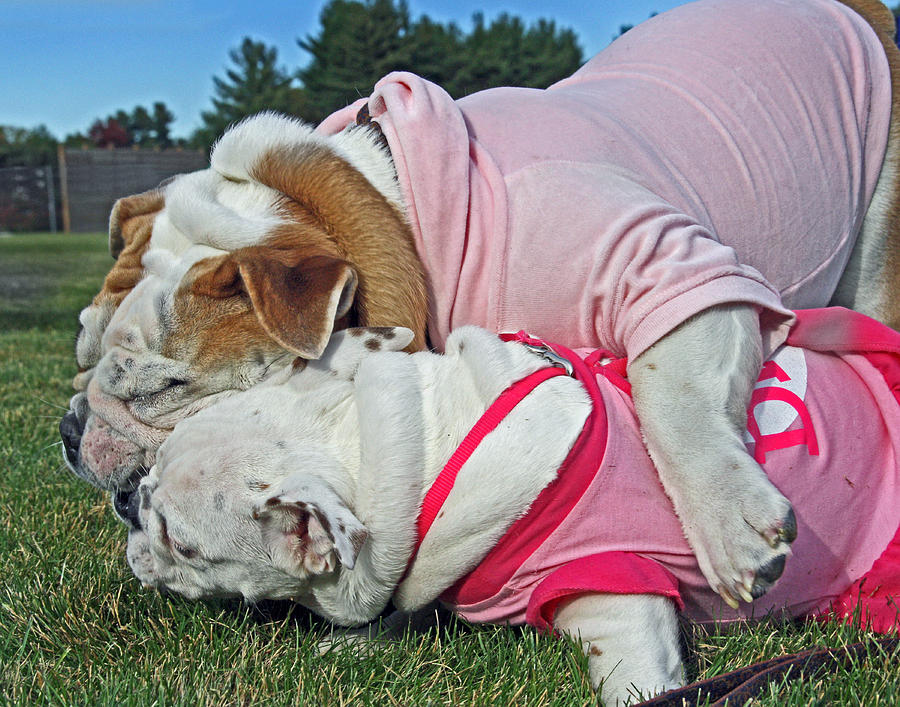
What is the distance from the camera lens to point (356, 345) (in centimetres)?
249

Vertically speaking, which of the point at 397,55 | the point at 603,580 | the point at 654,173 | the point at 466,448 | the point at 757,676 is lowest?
the point at 757,676

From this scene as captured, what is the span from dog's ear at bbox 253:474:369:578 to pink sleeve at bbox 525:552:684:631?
16.2 inches

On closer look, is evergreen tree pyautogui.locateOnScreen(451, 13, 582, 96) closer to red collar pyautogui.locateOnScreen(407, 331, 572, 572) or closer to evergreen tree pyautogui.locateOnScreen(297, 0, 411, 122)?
evergreen tree pyautogui.locateOnScreen(297, 0, 411, 122)

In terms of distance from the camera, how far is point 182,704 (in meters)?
2.03

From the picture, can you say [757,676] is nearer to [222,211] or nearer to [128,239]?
[222,211]

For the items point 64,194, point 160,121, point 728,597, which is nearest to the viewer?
point 728,597

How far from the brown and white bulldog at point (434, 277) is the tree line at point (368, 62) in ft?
122

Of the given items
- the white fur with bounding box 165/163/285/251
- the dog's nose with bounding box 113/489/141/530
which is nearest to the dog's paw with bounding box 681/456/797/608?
the dog's nose with bounding box 113/489/141/530

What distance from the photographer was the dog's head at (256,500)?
209cm

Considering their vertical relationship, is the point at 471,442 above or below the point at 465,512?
above

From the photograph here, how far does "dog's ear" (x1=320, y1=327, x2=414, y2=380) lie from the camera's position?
7.99 ft

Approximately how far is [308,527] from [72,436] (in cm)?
108

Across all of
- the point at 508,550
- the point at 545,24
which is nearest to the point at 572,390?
the point at 508,550

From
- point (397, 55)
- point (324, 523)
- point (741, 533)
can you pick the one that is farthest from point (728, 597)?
point (397, 55)
